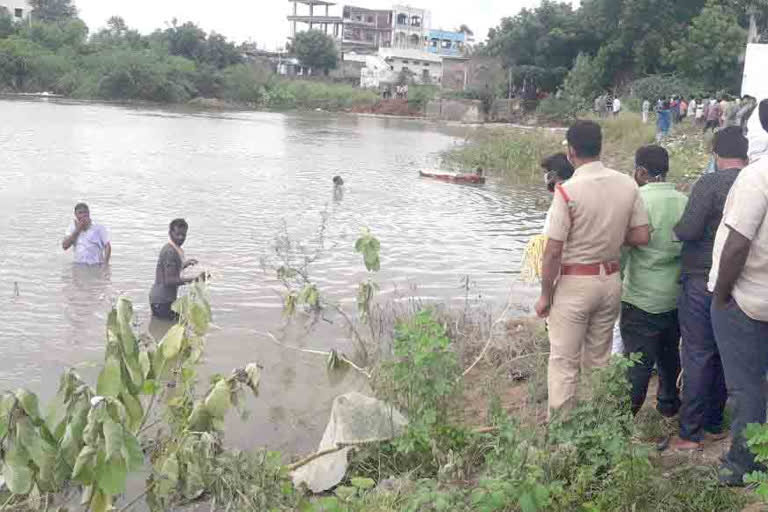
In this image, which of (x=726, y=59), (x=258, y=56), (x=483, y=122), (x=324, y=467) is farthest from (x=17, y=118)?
(x=258, y=56)

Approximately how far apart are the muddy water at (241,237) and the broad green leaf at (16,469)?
656 millimetres

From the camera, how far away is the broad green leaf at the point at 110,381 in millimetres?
3424

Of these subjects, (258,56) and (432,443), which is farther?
(258,56)

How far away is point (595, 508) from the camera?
3611 mm

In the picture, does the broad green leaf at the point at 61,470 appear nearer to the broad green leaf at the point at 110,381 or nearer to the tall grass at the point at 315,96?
the broad green leaf at the point at 110,381

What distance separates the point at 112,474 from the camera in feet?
10.0

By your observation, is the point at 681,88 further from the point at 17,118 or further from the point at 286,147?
the point at 17,118

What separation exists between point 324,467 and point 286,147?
2775 centimetres

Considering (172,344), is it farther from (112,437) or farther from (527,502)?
(527,502)

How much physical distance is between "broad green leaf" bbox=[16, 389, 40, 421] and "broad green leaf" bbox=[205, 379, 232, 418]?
79 cm

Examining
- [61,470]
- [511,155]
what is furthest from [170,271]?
[511,155]

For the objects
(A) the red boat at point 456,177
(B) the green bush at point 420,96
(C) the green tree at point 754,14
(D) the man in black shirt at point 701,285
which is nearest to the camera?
(D) the man in black shirt at point 701,285

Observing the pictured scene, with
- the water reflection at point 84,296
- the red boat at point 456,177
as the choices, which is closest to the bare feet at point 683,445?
the water reflection at point 84,296

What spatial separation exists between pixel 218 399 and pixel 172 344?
32 cm
